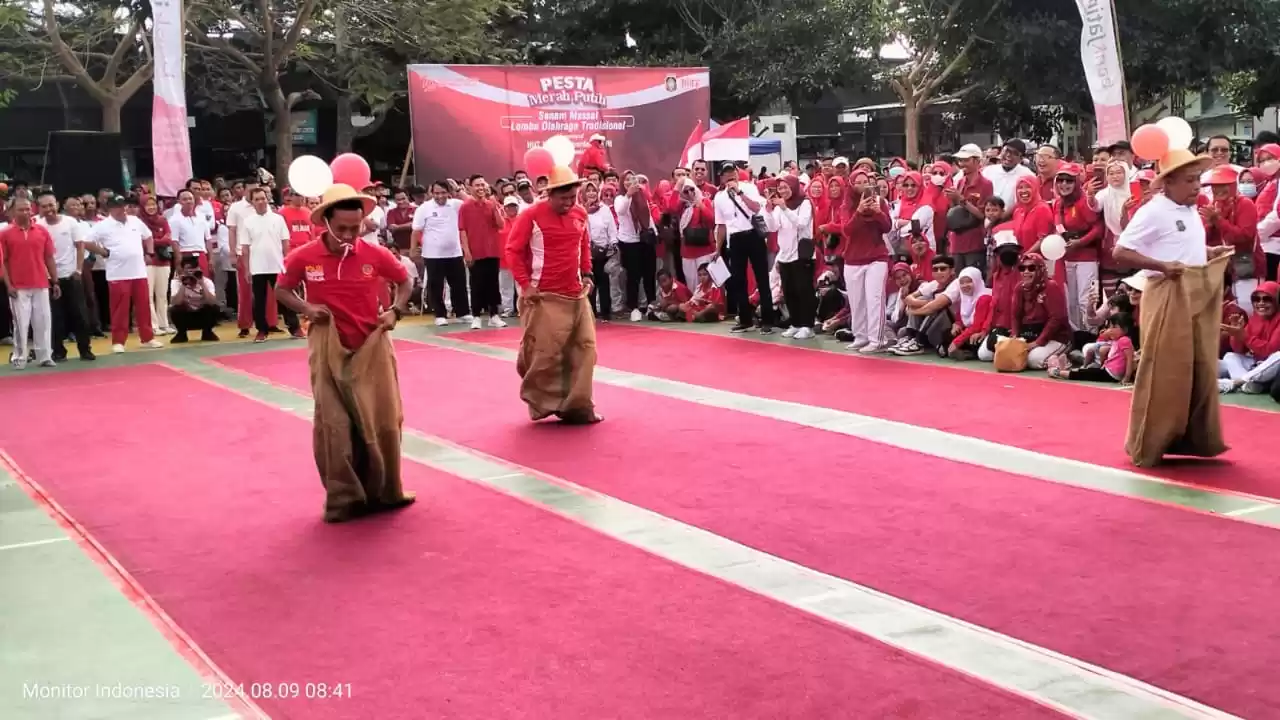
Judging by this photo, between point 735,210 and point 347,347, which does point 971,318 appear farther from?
point 347,347

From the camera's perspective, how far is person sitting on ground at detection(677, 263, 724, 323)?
17.1m

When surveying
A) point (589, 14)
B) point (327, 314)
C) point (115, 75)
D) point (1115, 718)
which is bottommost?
point (1115, 718)

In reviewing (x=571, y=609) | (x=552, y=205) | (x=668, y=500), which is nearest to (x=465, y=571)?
(x=571, y=609)

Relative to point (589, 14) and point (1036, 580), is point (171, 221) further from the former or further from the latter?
point (589, 14)

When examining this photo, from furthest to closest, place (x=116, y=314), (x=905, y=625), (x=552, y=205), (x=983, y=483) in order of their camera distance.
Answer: (x=116, y=314) < (x=552, y=205) < (x=983, y=483) < (x=905, y=625)

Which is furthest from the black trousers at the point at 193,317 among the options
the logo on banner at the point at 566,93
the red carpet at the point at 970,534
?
the red carpet at the point at 970,534

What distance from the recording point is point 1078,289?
1219 cm

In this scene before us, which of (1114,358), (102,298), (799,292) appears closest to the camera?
(1114,358)

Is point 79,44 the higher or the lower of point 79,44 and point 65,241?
the higher

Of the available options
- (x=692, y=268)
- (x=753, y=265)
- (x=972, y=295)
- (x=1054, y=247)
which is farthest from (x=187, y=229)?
(x=1054, y=247)

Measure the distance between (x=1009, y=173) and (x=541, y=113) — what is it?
395 inches

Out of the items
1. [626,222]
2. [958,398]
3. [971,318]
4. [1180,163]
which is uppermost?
[1180,163]

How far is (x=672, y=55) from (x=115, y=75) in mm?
12981

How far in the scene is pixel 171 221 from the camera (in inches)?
677
